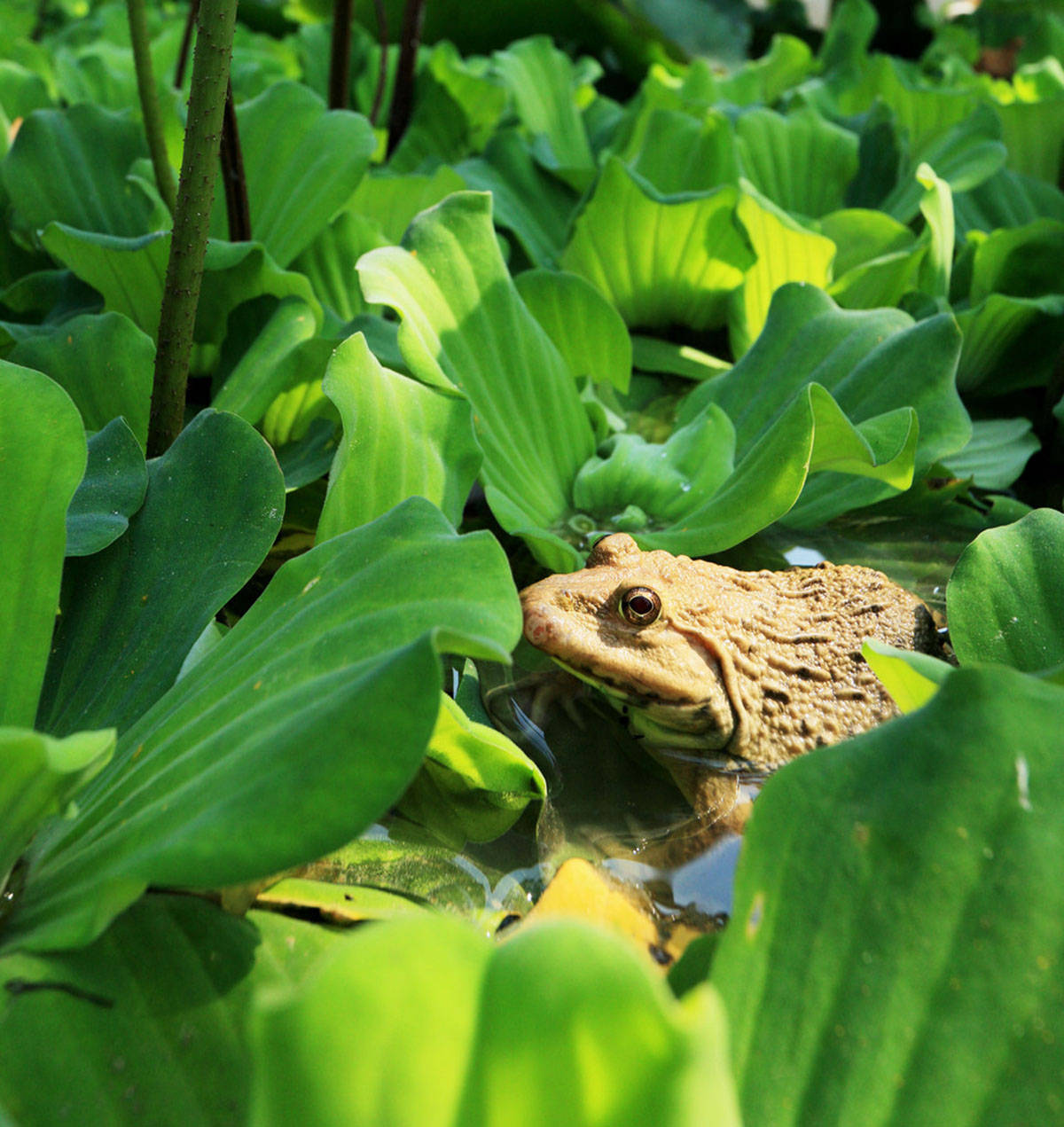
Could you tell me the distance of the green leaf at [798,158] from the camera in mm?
2094

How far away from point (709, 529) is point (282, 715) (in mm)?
676

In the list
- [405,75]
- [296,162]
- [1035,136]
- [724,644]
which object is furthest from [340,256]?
[1035,136]

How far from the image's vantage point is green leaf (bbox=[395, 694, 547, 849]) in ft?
2.82

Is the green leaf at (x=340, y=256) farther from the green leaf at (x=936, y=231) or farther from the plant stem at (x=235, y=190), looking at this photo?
the green leaf at (x=936, y=231)

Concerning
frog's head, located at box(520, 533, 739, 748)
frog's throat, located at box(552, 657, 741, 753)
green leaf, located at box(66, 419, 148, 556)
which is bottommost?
frog's throat, located at box(552, 657, 741, 753)

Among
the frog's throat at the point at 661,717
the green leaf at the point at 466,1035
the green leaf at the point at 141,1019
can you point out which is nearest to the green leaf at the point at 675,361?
the frog's throat at the point at 661,717

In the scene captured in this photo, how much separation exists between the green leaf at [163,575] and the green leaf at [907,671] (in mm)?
527

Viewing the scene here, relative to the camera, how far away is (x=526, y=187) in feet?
6.64

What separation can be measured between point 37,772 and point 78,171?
4.69ft

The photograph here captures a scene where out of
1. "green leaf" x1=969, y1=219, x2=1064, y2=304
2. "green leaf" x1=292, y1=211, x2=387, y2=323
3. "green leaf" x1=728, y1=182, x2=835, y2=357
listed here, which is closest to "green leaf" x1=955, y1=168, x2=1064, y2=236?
"green leaf" x1=969, y1=219, x2=1064, y2=304

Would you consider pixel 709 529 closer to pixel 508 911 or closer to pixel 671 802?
pixel 671 802

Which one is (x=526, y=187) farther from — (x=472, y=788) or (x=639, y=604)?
(x=472, y=788)

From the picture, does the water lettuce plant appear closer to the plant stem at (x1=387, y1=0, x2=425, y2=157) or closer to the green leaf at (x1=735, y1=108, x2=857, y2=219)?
the green leaf at (x1=735, y1=108, x2=857, y2=219)

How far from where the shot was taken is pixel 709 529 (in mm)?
1184
